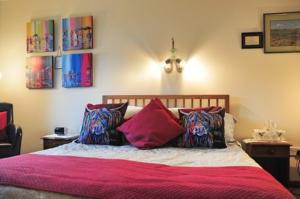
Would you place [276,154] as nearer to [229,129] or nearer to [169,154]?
[229,129]

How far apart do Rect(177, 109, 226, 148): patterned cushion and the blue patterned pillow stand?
0.65 metres

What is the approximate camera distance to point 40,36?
3912 mm

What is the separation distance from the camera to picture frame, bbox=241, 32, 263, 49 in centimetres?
327

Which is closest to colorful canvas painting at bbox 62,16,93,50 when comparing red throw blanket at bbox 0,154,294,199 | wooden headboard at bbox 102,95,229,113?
wooden headboard at bbox 102,95,229,113

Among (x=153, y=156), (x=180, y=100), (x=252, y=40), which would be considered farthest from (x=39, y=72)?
(x=252, y=40)

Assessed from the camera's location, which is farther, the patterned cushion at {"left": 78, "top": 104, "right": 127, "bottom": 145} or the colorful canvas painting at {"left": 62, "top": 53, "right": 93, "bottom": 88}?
the colorful canvas painting at {"left": 62, "top": 53, "right": 93, "bottom": 88}

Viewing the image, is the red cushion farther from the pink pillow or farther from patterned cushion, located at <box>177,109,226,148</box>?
patterned cushion, located at <box>177,109,226,148</box>

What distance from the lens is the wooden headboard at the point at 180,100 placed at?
3.32m

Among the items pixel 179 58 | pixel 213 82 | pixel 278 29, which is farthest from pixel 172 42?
pixel 278 29

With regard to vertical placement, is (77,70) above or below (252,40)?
below

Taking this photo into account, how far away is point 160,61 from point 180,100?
1.84ft

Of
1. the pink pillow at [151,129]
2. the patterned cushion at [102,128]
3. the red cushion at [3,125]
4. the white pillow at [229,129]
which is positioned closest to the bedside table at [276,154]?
the white pillow at [229,129]

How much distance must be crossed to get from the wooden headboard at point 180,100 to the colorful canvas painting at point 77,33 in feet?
2.62

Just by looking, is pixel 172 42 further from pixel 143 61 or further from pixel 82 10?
pixel 82 10
